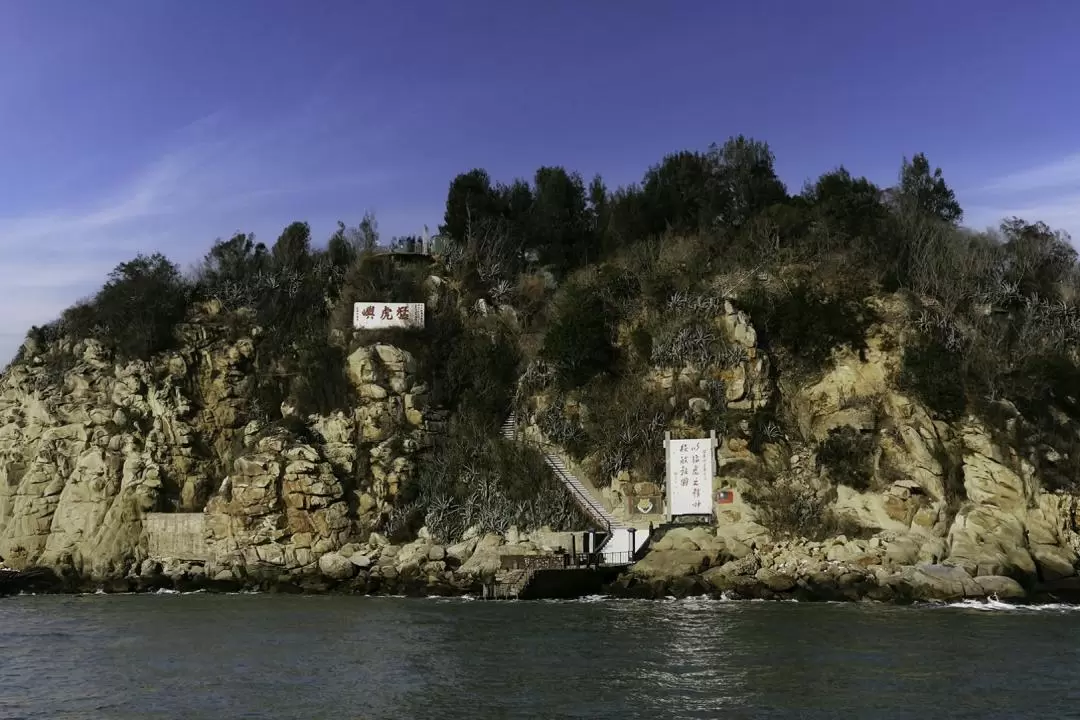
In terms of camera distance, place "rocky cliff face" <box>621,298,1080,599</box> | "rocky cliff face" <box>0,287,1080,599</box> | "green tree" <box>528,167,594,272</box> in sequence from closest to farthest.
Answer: "rocky cliff face" <box>621,298,1080,599</box>, "rocky cliff face" <box>0,287,1080,599</box>, "green tree" <box>528,167,594,272</box>

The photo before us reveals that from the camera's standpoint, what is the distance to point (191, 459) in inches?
1586

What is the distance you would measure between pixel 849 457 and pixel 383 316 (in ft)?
64.4

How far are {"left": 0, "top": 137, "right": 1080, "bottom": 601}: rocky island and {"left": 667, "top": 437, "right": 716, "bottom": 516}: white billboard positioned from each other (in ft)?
1.82

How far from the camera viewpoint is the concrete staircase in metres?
34.1

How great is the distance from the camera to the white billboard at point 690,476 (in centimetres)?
3516

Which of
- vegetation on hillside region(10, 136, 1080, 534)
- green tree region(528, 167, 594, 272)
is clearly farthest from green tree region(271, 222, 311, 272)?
green tree region(528, 167, 594, 272)

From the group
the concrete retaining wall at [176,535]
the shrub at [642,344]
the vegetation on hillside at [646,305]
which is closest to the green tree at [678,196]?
the vegetation on hillside at [646,305]

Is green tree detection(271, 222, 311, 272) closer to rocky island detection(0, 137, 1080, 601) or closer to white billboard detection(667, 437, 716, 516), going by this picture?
rocky island detection(0, 137, 1080, 601)

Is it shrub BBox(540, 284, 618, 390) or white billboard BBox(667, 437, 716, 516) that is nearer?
white billboard BBox(667, 437, 716, 516)

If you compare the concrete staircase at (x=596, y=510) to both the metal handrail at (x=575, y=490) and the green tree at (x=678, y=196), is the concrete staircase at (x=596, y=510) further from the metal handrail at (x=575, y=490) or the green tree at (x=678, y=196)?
the green tree at (x=678, y=196)

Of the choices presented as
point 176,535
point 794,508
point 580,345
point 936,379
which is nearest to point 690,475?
point 794,508

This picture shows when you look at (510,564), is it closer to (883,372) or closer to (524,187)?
(883,372)

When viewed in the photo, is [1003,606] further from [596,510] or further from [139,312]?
[139,312]

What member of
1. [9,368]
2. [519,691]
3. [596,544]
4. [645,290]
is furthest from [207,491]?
[519,691]
